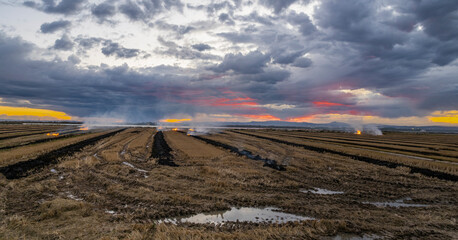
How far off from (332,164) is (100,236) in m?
28.8

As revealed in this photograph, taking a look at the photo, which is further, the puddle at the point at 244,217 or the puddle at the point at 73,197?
the puddle at the point at 73,197

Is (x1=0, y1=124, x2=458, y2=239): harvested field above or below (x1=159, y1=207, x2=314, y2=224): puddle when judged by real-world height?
above

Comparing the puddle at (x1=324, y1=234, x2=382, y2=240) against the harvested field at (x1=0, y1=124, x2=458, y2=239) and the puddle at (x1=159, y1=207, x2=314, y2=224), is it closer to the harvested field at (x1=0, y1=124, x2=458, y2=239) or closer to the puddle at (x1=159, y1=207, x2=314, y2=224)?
the harvested field at (x1=0, y1=124, x2=458, y2=239)

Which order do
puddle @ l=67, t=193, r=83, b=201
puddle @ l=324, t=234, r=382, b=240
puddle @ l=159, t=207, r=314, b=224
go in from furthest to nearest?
puddle @ l=67, t=193, r=83, b=201, puddle @ l=159, t=207, r=314, b=224, puddle @ l=324, t=234, r=382, b=240

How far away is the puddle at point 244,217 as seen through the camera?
43.9ft

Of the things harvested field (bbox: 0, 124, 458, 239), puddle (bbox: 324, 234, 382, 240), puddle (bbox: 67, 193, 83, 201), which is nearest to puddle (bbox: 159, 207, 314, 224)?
harvested field (bbox: 0, 124, 458, 239)

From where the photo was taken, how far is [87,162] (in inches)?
1162

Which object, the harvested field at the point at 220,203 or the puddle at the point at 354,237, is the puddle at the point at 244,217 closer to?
the harvested field at the point at 220,203

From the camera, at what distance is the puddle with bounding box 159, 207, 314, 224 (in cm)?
1338

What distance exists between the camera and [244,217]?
46.1ft

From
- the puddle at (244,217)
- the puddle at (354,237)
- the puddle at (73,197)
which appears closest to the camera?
the puddle at (354,237)


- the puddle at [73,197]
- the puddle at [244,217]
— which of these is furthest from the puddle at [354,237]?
the puddle at [73,197]

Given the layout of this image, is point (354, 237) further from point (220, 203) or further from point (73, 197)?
point (73, 197)

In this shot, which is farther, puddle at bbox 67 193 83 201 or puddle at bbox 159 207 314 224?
puddle at bbox 67 193 83 201
